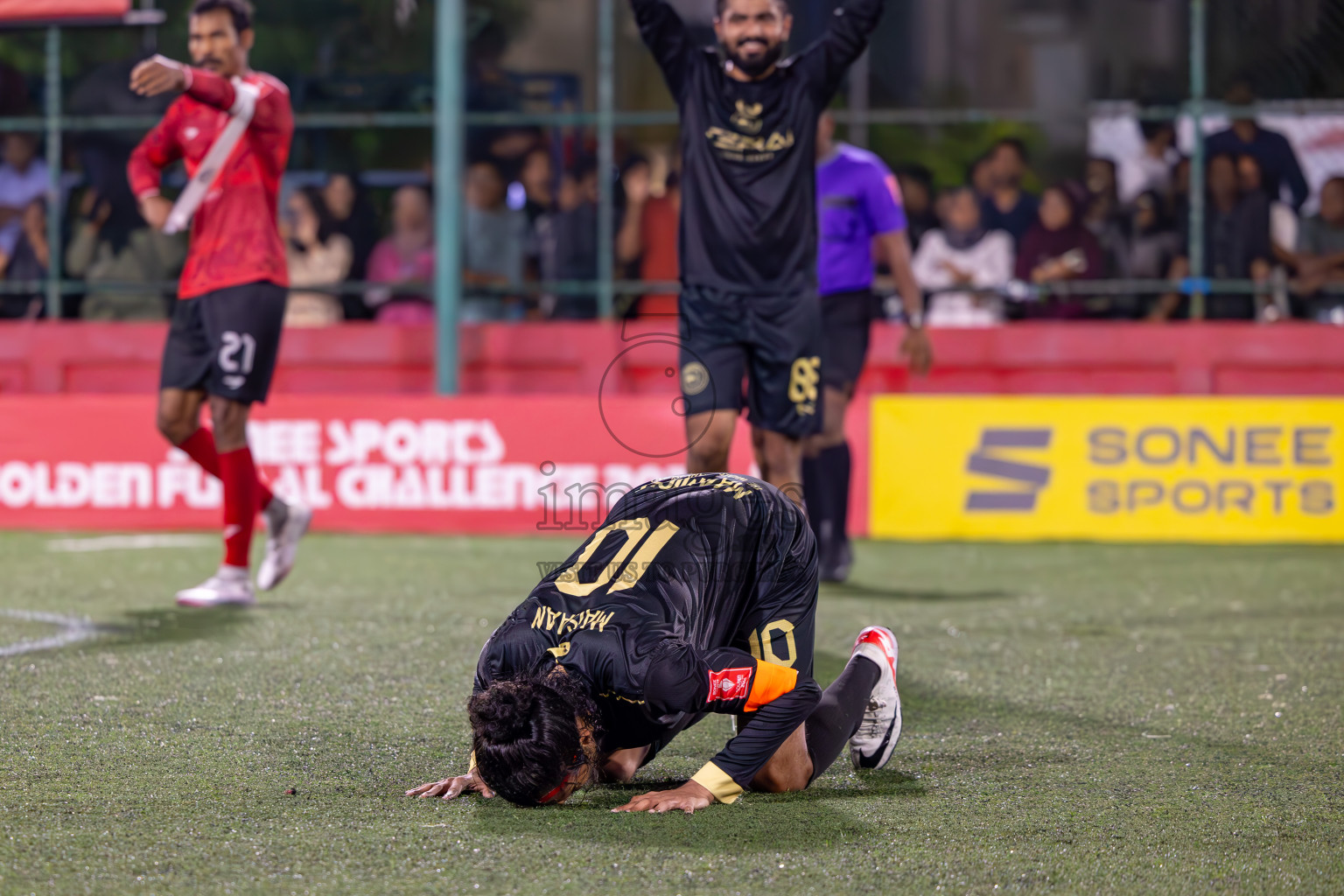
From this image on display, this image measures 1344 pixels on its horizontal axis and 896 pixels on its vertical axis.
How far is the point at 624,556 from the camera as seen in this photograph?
11.7 feet

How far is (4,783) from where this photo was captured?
354cm

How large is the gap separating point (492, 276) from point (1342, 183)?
541 centimetres

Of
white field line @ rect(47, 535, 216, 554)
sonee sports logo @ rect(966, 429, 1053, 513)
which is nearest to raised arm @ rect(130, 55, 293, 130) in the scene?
white field line @ rect(47, 535, 216, 554)

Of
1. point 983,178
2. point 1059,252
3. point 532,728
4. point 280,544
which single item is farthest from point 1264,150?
point 532,728

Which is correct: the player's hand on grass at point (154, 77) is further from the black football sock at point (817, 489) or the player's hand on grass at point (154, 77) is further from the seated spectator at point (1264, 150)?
the seated spectator at point (1264, 150)

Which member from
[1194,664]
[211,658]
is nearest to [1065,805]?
[1194,664]

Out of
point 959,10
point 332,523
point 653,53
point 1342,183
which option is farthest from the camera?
point 959,10

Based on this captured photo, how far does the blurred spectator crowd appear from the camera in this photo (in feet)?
35.3

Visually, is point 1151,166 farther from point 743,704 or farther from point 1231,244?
point 743,704

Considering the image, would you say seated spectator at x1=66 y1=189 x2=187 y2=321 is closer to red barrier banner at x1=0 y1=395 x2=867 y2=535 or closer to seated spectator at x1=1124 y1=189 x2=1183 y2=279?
red barrier banner at x1=0 y1=395 x2=867 y2=535

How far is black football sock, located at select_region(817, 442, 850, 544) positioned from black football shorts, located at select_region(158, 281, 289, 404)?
7.95 feet

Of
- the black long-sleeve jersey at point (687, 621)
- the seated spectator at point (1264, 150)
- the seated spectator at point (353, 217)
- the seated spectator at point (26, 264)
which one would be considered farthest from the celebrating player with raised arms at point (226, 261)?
the seated spectator at point (1264, 150)

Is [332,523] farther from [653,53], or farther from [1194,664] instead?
[1194,664]

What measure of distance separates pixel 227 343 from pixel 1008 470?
440 cm
